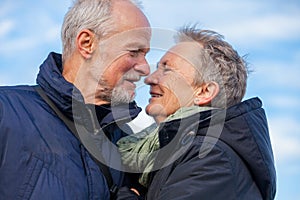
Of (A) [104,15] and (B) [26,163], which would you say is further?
(A) [104,15]

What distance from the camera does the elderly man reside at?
370 cm

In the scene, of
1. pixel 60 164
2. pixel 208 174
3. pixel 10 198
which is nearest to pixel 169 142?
pixel 208 174

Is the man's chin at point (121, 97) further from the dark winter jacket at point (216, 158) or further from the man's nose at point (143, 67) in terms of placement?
the dark winter jacket at point (216, 158)

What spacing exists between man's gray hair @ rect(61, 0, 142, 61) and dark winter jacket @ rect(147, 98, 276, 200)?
1012 mm

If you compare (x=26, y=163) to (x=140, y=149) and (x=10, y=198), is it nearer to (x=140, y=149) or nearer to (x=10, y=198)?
(x=10, y=198)

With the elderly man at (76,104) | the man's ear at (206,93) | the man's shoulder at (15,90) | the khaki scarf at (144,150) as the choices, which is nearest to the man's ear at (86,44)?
the elderly man at (76,104)

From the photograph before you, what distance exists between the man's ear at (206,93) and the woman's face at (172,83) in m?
0.05

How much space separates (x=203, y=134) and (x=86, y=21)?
132 cm

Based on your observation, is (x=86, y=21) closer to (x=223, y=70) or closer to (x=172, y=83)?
(x=172, y=83)

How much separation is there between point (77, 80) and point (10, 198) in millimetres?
1118

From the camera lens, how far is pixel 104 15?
14.7 ft

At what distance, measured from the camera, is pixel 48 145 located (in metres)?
3.83

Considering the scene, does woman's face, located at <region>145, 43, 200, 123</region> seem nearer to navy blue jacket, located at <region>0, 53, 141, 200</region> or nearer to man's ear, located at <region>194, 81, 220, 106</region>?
man's ear, located at <region>194, 81, 220, 106</region>

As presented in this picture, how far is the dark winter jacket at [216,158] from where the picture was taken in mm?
3717
